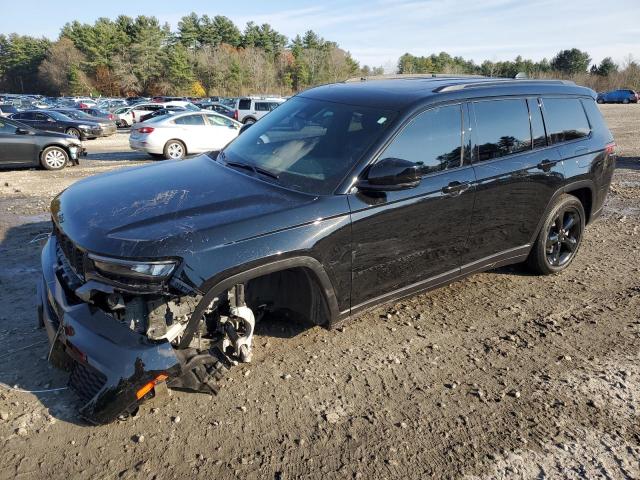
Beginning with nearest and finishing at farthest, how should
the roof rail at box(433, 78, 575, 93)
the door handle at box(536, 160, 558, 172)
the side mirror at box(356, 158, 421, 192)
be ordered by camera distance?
the side mirror at box(356, 158, 421, 192), the roof rail at box(433, 78, 575, 93), the door handle at box(536, 160, 558, 172)

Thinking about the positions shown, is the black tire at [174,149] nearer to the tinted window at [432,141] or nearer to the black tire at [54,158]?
the black tire at [54,158]

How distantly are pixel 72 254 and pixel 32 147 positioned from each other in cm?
1060

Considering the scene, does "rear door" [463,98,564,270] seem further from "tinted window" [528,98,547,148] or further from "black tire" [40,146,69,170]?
"black tire" [40,146,69,170]

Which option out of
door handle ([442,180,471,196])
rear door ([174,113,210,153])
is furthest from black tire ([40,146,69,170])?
door handle ([442,180,471,196])

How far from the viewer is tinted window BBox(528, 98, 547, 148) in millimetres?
4250

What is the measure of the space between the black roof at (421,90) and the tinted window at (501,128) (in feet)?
0.35

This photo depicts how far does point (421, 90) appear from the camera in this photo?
369 centimetres

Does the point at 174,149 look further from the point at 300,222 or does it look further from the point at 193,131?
the point at 300,222

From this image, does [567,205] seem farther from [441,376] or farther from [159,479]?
[159,479]

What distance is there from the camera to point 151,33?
78625 mm

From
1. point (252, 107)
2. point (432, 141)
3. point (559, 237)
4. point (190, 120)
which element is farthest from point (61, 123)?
point (559, 237)

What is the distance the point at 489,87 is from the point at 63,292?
11.6ft

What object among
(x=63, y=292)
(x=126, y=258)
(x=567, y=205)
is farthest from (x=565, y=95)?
(x=63, y=292)

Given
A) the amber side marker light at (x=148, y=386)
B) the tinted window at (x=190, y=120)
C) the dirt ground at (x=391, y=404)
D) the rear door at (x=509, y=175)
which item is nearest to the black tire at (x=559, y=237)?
the rear door at (x=509, y=175)
